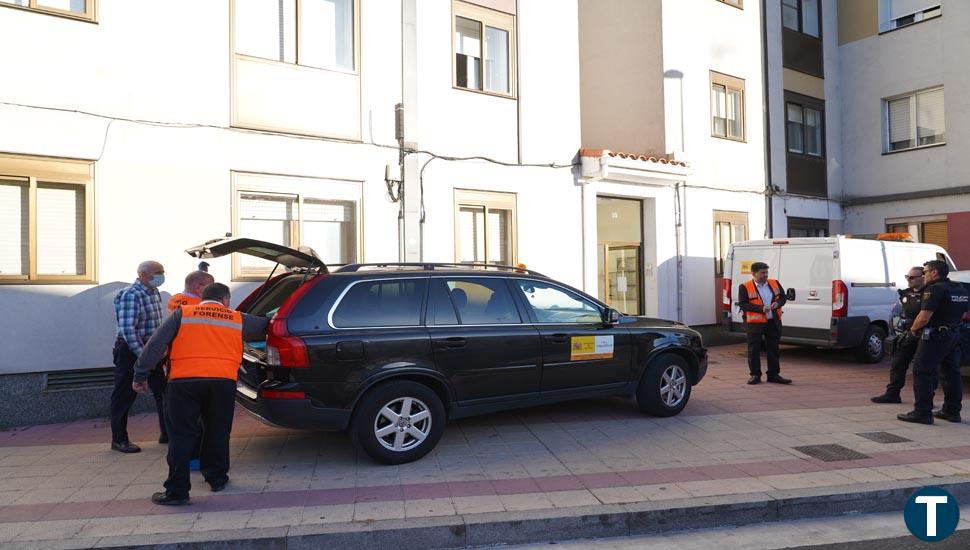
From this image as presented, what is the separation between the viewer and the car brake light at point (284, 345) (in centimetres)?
545

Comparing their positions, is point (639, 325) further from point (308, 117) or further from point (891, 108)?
point (891, 108)

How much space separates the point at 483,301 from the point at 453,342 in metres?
0.59

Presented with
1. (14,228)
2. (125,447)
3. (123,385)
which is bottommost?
(125,447)

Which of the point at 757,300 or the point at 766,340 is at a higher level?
the point at 757,300

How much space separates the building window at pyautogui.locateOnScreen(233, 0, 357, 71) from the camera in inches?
357

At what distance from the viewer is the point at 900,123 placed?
16.5 metres

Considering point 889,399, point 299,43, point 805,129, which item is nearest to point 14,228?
point 299,43

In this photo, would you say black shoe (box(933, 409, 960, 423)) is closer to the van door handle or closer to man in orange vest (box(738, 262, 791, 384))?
man in orange vest (box(738, 262, 791, 384))

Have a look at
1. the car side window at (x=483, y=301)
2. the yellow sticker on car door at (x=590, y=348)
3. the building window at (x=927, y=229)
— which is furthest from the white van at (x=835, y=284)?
the car side window at (x=483, y=301)

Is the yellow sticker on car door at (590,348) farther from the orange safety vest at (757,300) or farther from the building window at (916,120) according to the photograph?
the building window at (916,120)

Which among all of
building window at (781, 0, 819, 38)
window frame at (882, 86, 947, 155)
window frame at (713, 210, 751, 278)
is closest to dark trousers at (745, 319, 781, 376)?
window frame at (713, 210, 751, 278)

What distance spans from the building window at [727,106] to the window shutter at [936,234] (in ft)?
16.7

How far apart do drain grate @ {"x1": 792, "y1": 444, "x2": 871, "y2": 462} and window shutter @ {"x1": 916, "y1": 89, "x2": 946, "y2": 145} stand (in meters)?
12.4

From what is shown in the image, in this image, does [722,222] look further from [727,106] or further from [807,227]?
[807,227]
